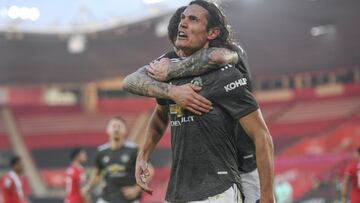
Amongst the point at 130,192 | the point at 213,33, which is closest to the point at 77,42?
the point at 130,192

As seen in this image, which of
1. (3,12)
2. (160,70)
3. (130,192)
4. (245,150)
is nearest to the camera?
(160,70)

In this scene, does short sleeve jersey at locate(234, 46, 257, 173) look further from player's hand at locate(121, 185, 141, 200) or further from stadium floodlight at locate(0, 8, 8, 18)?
stadium floodlight at locate(0, 8, 8, 18)

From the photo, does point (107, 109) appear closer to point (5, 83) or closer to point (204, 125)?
point (5, 83)

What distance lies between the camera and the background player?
769 cm

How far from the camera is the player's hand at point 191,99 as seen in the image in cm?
301

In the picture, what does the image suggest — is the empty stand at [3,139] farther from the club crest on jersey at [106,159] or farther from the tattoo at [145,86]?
the tattoo at [145,86]

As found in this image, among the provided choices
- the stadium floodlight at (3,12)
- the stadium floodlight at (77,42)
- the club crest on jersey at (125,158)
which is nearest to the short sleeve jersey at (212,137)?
the club crest on jersey at (125,158)

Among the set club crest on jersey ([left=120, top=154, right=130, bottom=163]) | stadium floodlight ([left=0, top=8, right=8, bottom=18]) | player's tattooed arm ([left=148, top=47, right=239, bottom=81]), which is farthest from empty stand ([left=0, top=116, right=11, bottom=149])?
player's tattooed arm ([left=148, top=47, right=239, bottom=81])

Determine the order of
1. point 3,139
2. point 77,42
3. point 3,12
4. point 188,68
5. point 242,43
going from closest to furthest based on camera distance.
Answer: point 188,68, point 3,12, point 242,43, point 77,42, point 3,139

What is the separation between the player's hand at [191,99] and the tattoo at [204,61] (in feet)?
0.26

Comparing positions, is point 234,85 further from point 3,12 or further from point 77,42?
point 3,12

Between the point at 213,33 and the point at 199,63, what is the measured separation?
0.21 m

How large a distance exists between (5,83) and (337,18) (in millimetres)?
16258

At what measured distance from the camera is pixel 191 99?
Answer: 119 inches
